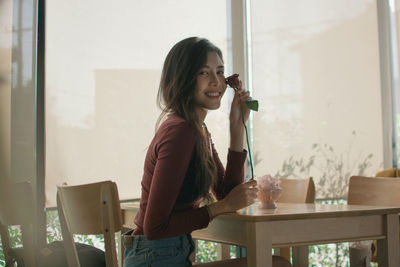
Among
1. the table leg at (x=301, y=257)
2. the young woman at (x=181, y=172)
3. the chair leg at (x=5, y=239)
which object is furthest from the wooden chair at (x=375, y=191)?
the chair leg at (x=5, y=239)

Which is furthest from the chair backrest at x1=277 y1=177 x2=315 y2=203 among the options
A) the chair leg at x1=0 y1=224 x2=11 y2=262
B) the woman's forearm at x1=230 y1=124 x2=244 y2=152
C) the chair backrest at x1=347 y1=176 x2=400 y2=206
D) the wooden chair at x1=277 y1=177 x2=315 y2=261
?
the chair leg at x1=0 y1=224 x2=11 y2=262

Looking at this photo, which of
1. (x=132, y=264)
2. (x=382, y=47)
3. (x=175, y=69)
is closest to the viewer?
(x=132, y=264)

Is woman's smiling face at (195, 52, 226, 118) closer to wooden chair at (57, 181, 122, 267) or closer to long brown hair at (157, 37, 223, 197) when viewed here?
long brown hair at (157, 37, 223, 197)

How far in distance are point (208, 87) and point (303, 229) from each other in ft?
1.90

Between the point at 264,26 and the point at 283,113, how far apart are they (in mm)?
716

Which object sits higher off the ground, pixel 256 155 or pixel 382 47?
pixel 382 47

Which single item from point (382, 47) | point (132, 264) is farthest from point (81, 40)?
point (382, 47)

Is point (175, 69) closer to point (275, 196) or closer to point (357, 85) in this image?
point (275, 196)

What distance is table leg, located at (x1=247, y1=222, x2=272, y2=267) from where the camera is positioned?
56.3 inches

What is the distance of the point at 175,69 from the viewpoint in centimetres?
151

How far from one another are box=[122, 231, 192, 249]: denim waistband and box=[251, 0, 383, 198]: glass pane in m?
2.28

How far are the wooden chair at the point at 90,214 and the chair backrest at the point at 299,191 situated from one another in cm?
133

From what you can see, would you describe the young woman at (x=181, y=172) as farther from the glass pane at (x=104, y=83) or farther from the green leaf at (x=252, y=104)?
the glass pane at (x=104, y=83)

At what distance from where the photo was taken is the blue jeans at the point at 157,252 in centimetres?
129
